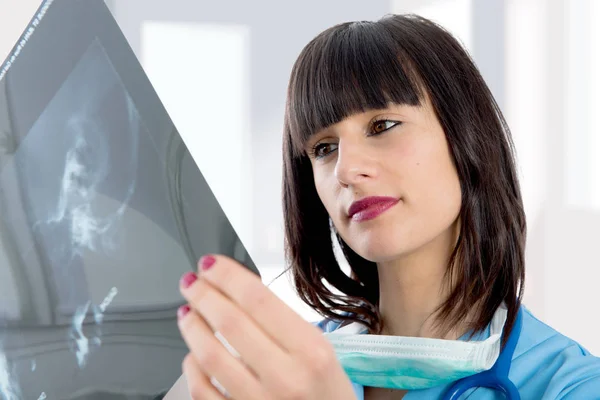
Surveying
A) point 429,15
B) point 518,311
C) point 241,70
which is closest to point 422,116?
point 518,311

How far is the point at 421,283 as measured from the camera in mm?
918

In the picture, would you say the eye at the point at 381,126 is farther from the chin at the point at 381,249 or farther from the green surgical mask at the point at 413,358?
the green surgical mask at the point at 413,358

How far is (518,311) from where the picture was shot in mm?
874

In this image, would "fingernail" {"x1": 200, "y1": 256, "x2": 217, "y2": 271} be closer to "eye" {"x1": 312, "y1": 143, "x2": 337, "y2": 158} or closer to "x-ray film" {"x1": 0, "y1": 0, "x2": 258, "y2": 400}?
"x-ray film" {"x1": 0, "y1": 0, "x2": 258, "y2": 400}

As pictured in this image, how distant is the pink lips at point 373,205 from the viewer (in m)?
0.82

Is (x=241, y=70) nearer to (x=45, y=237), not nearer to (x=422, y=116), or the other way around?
(x=422, y=116)

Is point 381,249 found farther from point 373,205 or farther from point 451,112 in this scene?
point 451,112

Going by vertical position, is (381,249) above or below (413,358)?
above

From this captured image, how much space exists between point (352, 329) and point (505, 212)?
10.9 inches

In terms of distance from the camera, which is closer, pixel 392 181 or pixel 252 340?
pixel 252 340

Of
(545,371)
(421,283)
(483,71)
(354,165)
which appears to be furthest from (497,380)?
(483,71)

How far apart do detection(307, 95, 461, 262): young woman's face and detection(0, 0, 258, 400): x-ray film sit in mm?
191

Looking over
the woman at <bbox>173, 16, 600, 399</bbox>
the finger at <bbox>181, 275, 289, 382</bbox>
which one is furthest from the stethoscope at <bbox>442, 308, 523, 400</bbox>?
the finger at <bbox>181, 275, 289, 382</bbox>

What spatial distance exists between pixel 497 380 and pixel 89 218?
486 millimetres
